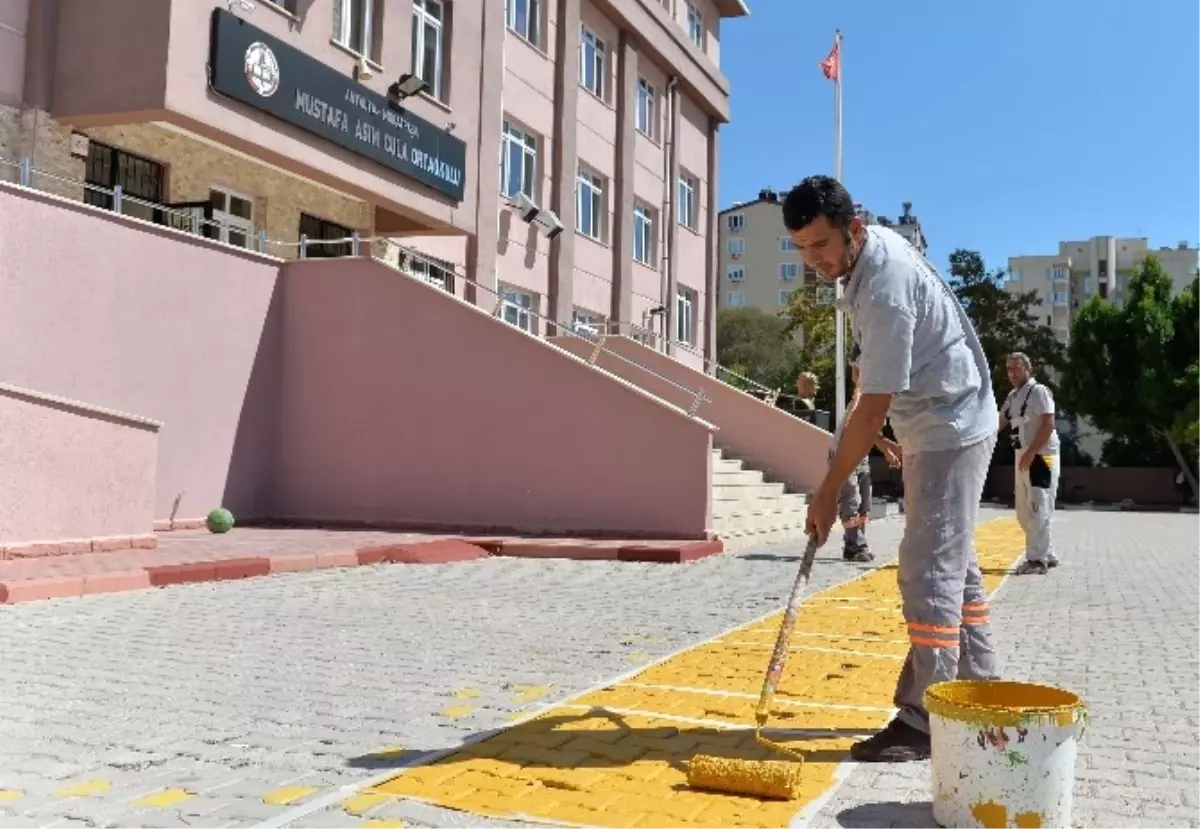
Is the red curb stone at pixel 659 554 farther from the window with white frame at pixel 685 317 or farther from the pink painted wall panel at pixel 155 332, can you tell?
the window with white frame at pixel 685 317

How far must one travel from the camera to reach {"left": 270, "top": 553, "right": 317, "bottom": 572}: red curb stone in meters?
10.1

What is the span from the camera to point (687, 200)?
98.8ft

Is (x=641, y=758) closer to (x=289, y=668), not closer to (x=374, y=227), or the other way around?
(x=289, y=668)

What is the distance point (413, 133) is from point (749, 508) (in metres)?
7.58

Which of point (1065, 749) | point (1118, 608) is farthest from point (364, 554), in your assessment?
point (1065, 749)

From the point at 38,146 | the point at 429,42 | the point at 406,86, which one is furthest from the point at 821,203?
the point at 429,42

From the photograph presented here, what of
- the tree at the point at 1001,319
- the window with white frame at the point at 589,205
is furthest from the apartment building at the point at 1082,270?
the window with white frame at the point at 589,205

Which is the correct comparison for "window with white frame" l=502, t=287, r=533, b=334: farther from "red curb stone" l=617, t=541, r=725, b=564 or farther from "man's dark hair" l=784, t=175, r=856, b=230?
"man's dark hair" l=784, t=175, r=856, b=230

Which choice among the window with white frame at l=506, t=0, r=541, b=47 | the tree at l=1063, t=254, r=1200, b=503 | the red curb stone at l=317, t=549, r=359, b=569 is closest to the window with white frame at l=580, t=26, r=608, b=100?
the window with white frame at l=506, t=0, r=541, b=47

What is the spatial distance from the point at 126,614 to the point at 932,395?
578 cm

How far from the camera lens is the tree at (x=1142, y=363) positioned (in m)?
42.4

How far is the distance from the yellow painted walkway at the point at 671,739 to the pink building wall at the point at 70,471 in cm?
619

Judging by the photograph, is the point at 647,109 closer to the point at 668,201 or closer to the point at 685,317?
the point at 668,201

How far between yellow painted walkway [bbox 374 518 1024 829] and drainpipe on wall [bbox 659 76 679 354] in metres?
21.3
